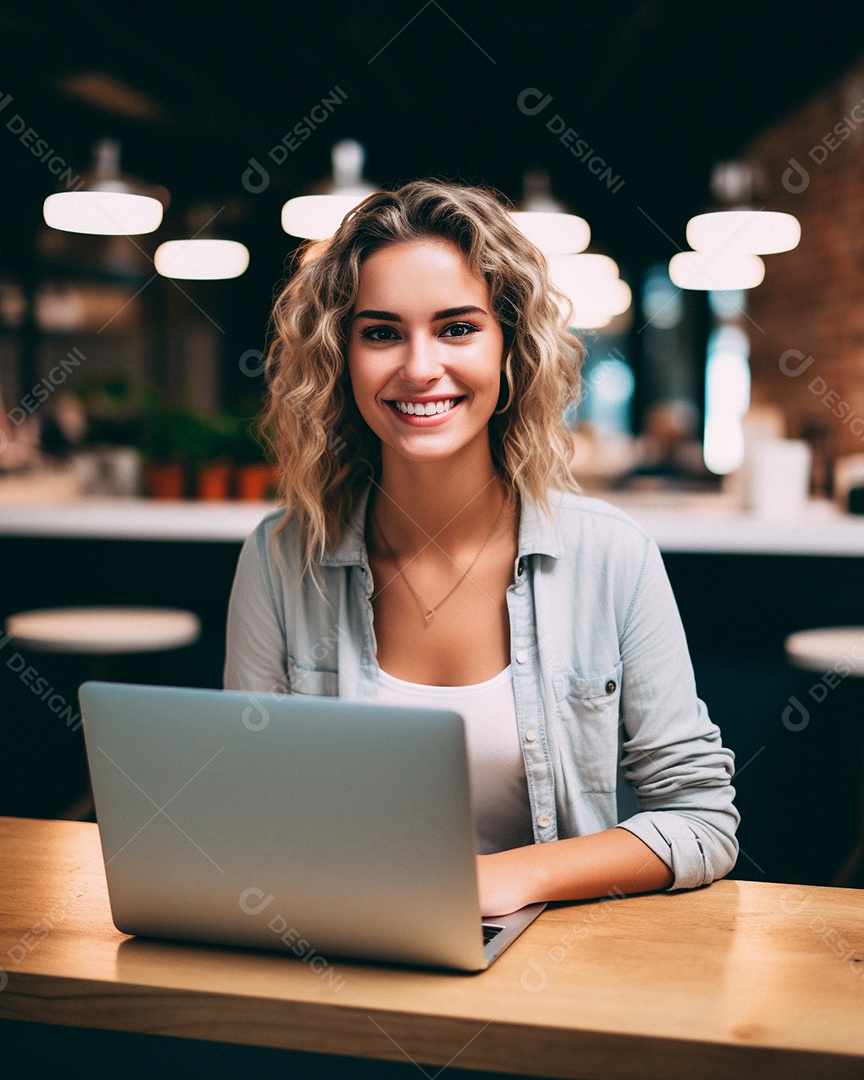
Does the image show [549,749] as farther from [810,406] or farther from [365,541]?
[810,406]

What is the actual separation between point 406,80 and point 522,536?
5.61 m

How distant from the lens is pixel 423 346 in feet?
4.72

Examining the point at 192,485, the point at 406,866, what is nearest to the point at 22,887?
the point at 406,866

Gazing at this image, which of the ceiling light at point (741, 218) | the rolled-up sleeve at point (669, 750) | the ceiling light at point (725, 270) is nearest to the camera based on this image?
the rolled-up sleeve at point (669, 750)

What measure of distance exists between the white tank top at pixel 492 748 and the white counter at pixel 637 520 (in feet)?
4.91

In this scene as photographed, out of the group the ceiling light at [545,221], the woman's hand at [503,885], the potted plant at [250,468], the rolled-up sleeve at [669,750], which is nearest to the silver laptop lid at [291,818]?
the woman's hand at [503,885]

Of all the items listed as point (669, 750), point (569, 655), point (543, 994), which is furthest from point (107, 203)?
point (543, 994)

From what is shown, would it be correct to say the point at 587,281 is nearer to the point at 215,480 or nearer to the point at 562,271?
the point at 562,271

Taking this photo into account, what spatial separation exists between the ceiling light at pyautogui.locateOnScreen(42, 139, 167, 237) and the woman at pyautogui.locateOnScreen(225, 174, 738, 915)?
206cm

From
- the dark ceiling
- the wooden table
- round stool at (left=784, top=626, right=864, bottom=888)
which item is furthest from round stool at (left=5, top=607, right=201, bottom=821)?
the dark ceiling

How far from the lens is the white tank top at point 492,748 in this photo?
1.43m

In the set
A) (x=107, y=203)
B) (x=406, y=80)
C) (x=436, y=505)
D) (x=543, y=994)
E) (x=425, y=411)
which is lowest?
(x=543, y=994)

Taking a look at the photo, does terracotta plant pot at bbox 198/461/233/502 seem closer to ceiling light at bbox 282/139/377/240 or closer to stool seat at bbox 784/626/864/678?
ceiling light at bbox 282/139/377/240

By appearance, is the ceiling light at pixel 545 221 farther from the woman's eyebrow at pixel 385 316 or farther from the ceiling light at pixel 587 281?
the woman's eyebrow at pixel 385 316
